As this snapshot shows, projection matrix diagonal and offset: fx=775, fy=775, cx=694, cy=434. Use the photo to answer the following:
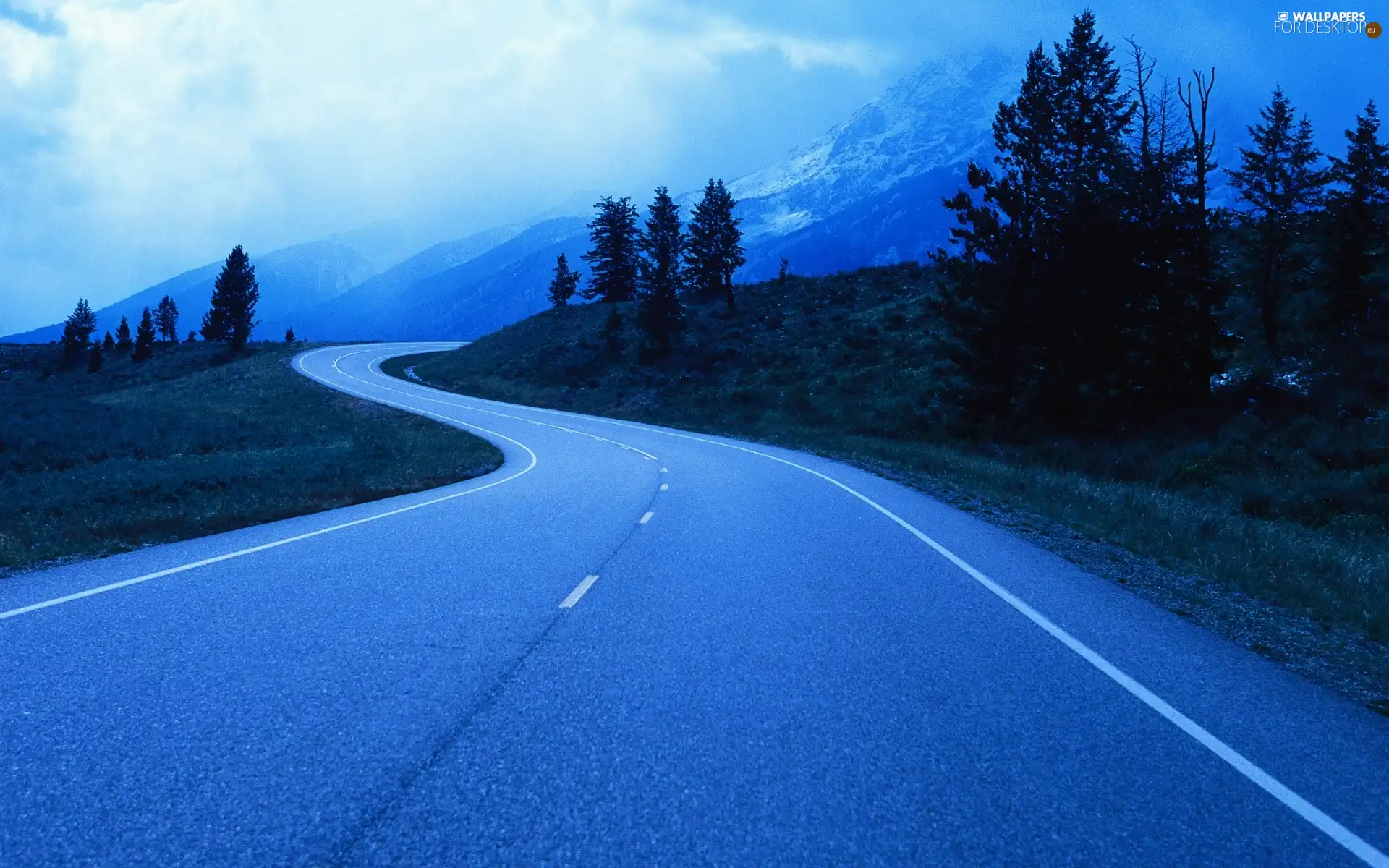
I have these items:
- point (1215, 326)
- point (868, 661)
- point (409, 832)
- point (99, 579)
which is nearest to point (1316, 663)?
point (868, 661)

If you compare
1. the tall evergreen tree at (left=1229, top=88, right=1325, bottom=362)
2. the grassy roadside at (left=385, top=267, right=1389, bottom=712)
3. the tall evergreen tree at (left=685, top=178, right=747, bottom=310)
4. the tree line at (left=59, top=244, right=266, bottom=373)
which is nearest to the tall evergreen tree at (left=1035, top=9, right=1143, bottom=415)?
the grassy roadside at (left=385, top=267, right=1389, bottom=712)

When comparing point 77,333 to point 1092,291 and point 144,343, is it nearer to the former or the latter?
point 144,343

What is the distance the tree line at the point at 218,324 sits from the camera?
80.7 m

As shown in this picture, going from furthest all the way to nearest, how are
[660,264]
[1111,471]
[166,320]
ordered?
1. [166,320]
2. [660,264]
3. [1111,471]

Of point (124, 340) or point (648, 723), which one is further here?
point (124, 340)

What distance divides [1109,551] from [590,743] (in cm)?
935

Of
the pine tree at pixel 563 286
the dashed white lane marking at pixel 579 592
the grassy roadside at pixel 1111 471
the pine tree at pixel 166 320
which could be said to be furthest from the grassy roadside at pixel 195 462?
the pine tree at pixel 166 320

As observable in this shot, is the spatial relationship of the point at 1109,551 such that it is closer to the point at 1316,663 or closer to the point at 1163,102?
the point at 1316,663

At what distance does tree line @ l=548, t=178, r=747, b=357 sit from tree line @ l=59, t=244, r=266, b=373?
32469mm

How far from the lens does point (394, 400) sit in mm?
46562

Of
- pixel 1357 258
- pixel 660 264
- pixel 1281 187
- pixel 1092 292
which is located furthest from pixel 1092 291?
pixel 660 264

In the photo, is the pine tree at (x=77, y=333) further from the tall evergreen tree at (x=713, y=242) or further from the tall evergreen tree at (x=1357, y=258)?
the tall evergreen tree at (x=1357, y=258)

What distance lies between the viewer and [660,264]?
52.5m

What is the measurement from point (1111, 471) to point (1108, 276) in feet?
23.4
